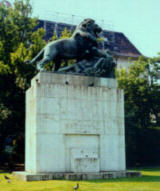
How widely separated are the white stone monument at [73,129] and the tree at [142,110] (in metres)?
15.1

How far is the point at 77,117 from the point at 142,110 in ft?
63.3

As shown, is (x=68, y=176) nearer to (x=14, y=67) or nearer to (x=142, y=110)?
(x=14, y=67)

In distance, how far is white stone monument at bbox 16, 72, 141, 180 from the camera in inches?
597

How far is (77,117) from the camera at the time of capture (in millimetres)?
15820

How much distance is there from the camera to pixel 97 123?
16.2 meters

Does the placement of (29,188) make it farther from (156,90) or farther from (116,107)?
(156,90)

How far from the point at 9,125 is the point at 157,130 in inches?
525

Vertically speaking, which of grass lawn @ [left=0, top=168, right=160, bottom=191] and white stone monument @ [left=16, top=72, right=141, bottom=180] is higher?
white stone monument @ [left=16, top=72, right=141, bottom=180]

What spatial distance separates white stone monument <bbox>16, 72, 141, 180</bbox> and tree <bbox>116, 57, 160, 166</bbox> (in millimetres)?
15057

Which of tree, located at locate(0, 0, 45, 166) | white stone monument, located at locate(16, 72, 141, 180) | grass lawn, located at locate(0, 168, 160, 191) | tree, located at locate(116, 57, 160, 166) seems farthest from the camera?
tree, located at locate(116, 57, 160, 166)

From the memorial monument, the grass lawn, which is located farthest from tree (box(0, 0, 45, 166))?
the grass lawn

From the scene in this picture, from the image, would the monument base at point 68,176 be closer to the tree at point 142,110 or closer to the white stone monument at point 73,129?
the white stone monument at point 73,129

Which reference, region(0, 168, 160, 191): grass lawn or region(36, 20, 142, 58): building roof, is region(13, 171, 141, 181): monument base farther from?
region(36, 20, 142, 58): building roof

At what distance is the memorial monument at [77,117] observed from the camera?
15203 millimetres
